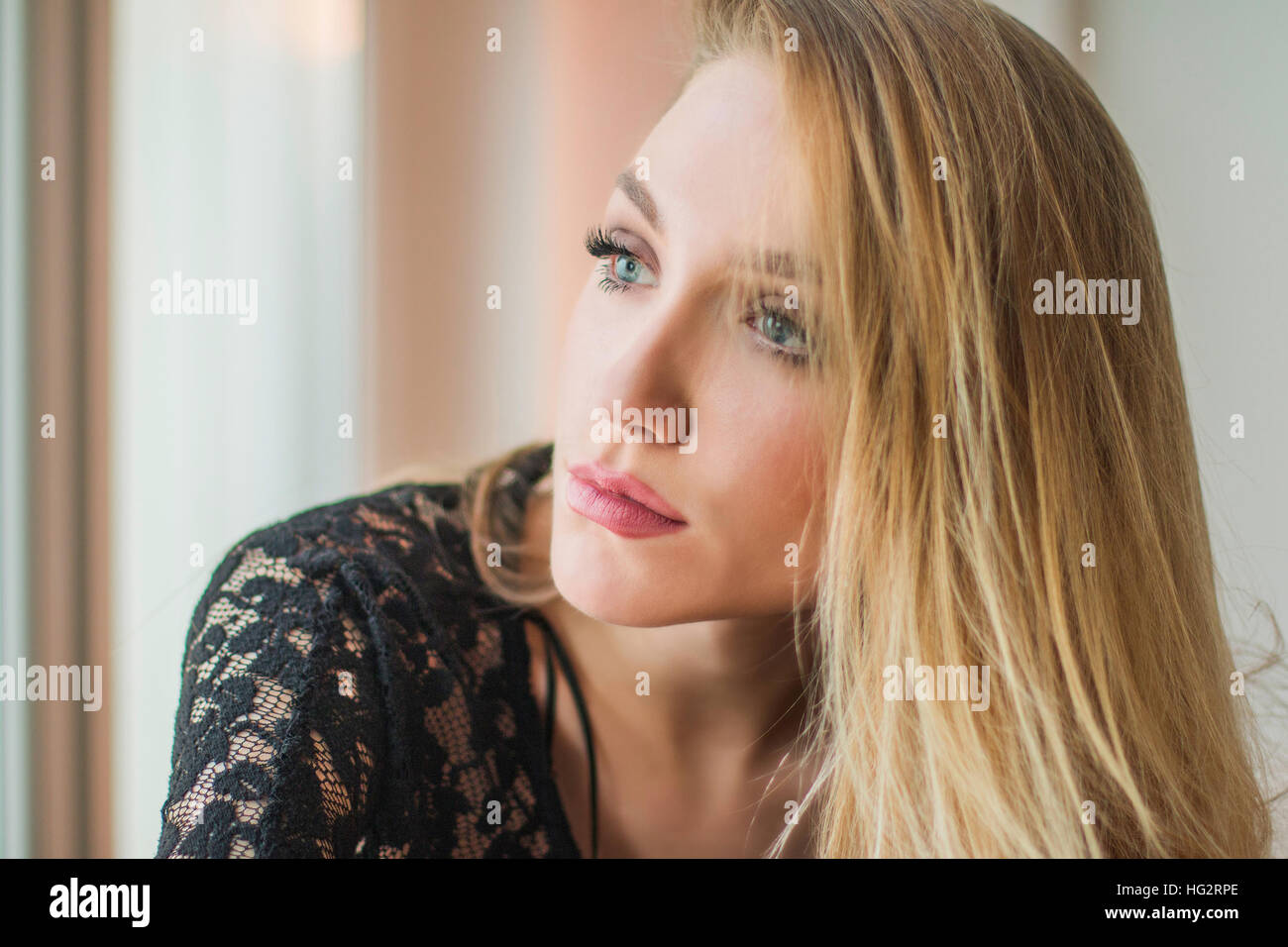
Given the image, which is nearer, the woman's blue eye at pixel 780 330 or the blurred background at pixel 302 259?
the woman's blue eye at pixel 780 330

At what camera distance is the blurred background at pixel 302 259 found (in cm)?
91

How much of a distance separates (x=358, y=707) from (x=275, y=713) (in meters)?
0.07

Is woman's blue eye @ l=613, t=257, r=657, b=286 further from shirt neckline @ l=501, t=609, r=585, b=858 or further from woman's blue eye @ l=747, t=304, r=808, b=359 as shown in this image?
shirt neckline @ l=501, t=609, r=585, b=858

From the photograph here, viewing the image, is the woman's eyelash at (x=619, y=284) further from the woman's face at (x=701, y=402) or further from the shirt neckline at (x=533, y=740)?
the shirt neckline at (x=533, y=740)

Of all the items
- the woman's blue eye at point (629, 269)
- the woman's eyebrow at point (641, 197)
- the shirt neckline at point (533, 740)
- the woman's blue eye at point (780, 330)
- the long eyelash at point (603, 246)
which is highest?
the woman's eyebrow at point (641, 197)

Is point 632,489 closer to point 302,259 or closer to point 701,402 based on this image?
point 701,402

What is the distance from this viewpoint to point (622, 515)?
69 centimetres

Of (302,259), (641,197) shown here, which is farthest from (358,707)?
(302,259)

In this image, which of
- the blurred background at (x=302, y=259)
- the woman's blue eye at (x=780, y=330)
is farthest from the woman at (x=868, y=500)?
the blurred background at (x=302, y=259)

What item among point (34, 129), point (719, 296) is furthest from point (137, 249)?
point (719, 296)

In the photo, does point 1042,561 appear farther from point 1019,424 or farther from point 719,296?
point 719,296

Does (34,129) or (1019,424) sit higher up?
(34,129)

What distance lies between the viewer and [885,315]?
68cm
